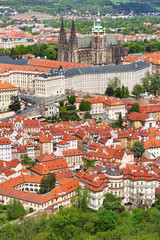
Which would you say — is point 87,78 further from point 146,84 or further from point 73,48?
point 73,48

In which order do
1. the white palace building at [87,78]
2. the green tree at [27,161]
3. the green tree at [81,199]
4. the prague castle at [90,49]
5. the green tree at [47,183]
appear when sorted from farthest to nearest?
1. the prague castle at [90,49]
2. the white palace building at [87,78]
3. the green tree at [27,161]
4. the green tree at [47,183]
5. the green tree at [81,199]

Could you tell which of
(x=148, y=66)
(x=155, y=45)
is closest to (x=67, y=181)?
(x=148, y=66)

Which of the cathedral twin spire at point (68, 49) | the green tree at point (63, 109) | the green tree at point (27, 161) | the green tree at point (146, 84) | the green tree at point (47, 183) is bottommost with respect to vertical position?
the green tree at point (146, 84)

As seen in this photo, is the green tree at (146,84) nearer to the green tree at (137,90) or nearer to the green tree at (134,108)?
the green tree at (137,90)

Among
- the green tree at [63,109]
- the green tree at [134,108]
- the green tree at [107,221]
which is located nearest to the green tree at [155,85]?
the green tree at [134,108]

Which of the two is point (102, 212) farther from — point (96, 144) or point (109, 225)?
point (96, 144)

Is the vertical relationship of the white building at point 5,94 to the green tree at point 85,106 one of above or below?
above

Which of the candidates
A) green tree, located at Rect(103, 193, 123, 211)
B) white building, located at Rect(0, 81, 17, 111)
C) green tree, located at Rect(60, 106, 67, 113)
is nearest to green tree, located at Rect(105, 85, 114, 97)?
green tree, located at Rect(60, 106, 67, 113)
